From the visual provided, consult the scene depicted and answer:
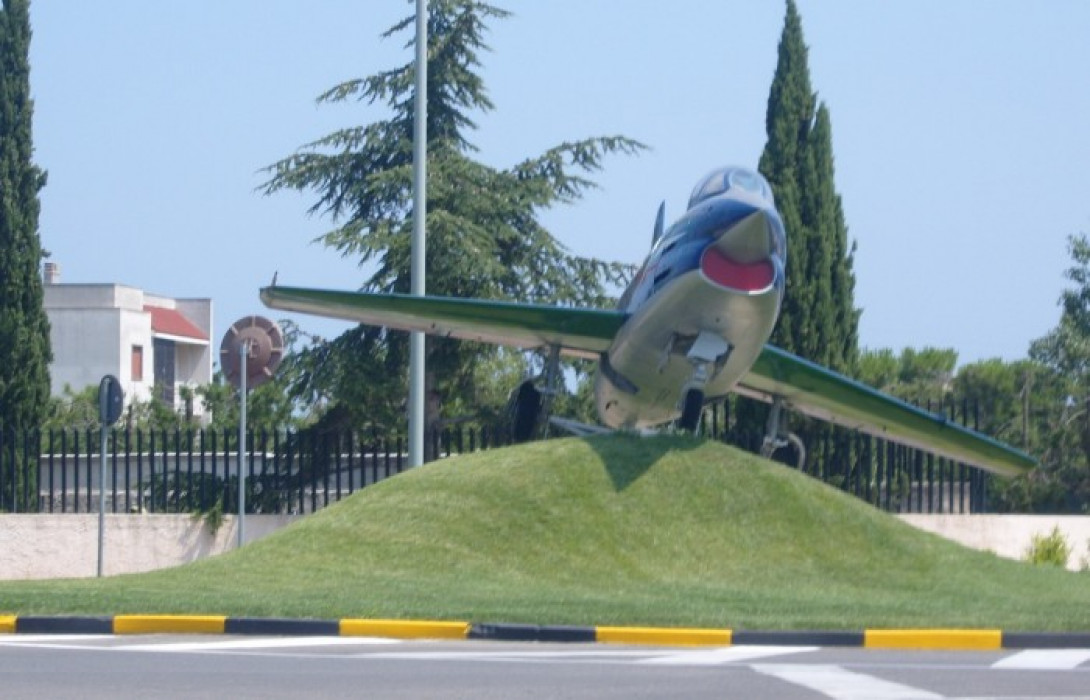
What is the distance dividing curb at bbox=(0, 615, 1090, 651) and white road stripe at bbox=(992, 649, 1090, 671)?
39 cm

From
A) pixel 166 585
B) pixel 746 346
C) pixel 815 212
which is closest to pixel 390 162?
pixel 815 212

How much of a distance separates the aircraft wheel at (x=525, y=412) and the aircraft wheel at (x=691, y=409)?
4051mm

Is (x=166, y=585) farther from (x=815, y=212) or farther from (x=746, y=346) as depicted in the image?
(x=815, y=212)

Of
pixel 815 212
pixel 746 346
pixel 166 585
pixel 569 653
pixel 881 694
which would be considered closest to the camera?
pixel 881 694

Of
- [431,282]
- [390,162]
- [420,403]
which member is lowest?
[420,403]

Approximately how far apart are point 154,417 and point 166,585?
3488 centimetres

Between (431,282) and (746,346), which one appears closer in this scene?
(746,346)

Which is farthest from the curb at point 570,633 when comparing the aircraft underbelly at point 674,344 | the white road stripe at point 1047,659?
the aircraft underbelly at point 674,344

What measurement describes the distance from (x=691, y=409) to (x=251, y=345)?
5.71m

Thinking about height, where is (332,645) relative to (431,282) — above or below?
below

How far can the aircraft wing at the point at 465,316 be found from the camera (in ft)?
69.6

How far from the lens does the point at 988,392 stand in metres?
46.0

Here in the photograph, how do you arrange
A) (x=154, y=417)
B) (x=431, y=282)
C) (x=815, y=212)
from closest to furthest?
(x=815, y=212)
(x=431, y=282)
(x=154, y=417)

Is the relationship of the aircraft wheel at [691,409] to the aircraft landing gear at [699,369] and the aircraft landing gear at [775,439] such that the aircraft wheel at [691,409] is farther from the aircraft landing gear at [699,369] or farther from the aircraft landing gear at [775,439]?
the aircraft landing gear at [775,439]
